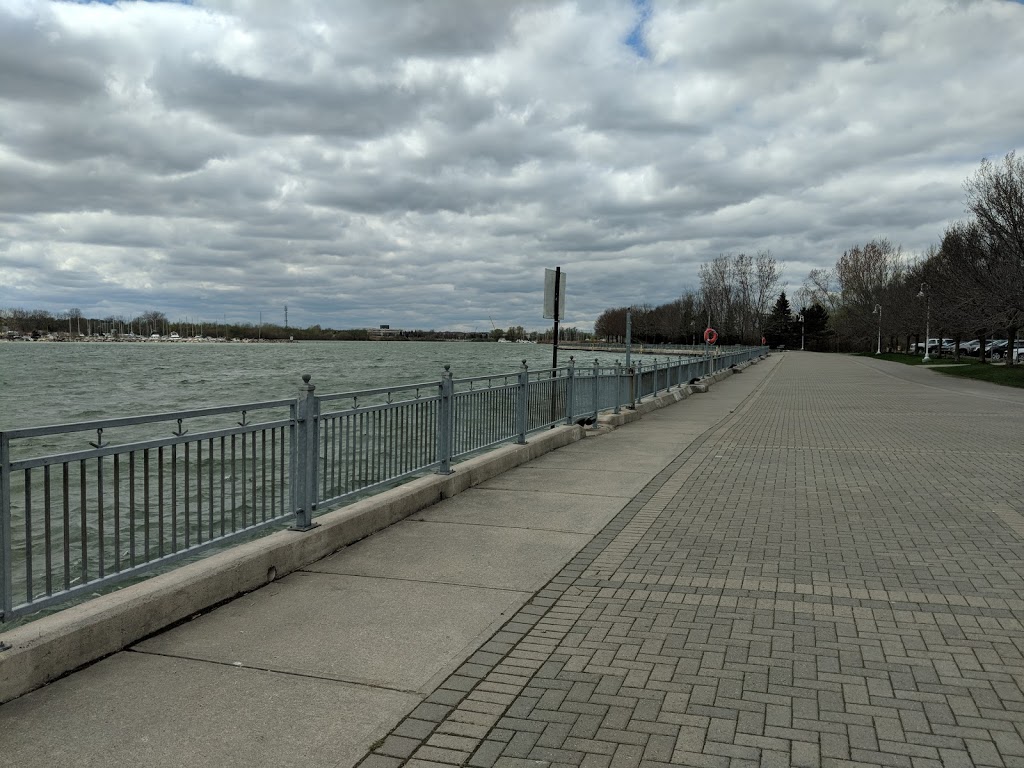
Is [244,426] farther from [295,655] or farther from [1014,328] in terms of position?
[1014,328]

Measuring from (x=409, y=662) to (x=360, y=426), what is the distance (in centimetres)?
305

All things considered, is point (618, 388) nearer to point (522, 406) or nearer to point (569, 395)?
point (569, 395)

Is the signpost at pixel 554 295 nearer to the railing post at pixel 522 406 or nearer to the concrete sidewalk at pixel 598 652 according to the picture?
the railing post at pixel 522 406

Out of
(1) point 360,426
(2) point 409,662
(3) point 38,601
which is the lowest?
(2) point 409,662

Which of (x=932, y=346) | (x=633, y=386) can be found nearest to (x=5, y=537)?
(x=633, y=386)

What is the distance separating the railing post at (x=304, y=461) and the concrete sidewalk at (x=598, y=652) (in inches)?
15.8

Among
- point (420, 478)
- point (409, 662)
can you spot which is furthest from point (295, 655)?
point (420, 478)

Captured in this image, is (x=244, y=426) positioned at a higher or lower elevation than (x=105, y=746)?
higher

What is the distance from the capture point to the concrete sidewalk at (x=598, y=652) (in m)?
3.34

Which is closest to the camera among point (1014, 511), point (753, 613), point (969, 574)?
point (753, 613)

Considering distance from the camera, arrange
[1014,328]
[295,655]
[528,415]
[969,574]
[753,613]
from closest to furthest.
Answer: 1. [295,655]
2. [753,613]
3. [969,574]
4. [528,415]
5. [1014,328]

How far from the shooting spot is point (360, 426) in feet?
22.8

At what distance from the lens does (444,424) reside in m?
8.49

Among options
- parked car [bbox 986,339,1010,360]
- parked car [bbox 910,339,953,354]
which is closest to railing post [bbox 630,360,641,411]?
parked car [bbox 986,339,1010,360]
